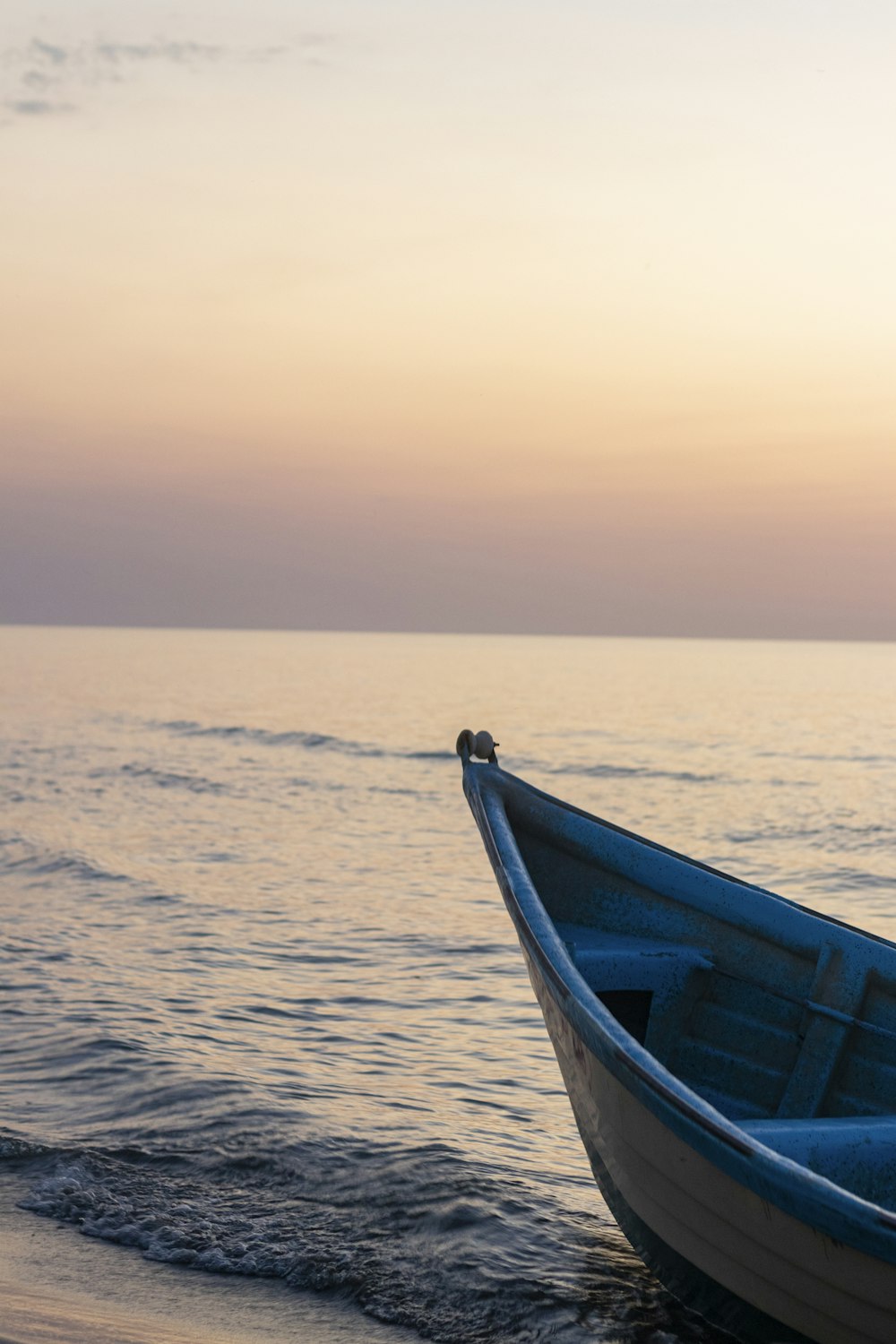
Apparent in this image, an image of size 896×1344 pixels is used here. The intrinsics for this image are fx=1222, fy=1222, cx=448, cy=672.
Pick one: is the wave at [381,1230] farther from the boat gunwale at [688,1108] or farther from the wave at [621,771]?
the wave at [621,771]

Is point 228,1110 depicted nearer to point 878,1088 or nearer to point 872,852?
point 878,1088

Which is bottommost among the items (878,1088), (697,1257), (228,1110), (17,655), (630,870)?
(17,655)

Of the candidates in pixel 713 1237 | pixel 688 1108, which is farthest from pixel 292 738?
pixel 688 1108

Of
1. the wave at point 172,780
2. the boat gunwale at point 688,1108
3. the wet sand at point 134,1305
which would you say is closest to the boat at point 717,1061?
the boat gunwale at point 688,1108

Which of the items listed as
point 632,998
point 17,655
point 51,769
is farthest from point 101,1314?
point 17,655

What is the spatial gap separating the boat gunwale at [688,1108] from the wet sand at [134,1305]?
171 centimetres

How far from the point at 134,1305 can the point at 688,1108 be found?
2716 mm

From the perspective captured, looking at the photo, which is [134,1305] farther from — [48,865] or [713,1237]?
[48,865]

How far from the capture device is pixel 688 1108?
3947mm

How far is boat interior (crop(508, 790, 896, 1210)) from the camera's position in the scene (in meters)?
5.83

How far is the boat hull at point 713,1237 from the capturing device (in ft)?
11.9

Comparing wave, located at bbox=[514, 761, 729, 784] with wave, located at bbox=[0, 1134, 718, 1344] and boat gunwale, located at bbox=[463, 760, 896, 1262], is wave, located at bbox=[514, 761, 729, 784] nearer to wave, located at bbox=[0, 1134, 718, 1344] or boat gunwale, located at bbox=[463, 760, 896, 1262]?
wave, located at bbox=[0, 1134, 718, 1344]

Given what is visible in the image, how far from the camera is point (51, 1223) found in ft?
19.5

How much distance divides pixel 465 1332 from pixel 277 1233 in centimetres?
121
